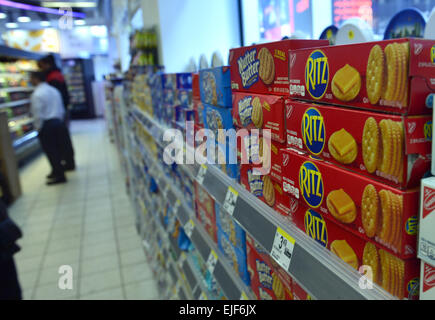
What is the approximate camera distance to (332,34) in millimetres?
992

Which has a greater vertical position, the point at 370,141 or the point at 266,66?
the point at 266,66

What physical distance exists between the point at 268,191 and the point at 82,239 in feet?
11.7

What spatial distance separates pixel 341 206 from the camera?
25.2 inches

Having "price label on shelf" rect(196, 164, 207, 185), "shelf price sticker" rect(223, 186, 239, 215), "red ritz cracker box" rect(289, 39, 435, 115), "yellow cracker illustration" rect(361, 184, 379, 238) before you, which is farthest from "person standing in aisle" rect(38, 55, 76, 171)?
"yellow cracker illustration" rect(361, 184, 379, 238)

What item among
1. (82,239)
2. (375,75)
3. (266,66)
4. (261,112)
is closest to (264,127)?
(261,112)

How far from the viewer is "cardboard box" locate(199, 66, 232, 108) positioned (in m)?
1.08

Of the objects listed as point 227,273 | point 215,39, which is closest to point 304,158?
point 227,273

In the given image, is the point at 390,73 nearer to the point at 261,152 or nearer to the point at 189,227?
the point at 261,152

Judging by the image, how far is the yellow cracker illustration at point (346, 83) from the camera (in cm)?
58

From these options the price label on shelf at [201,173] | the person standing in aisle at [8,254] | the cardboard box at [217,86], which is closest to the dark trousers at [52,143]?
the person standing in aisle at [8,254]

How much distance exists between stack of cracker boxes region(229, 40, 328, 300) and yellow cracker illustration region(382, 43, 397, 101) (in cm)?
26
